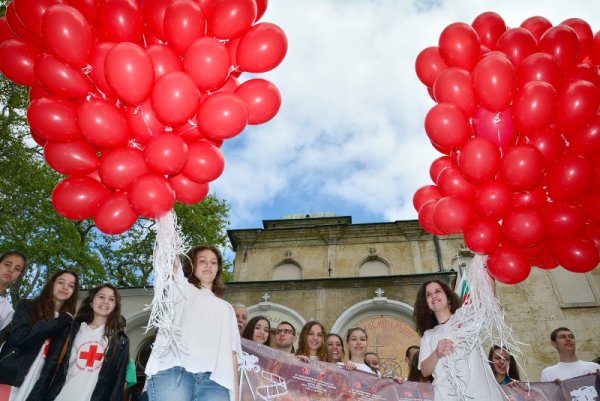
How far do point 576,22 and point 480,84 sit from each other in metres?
1.46

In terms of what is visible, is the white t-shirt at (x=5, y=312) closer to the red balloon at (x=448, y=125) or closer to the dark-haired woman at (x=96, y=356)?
the dark-haired woman at (x=96, y=356)

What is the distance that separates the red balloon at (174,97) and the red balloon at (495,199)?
2.33m

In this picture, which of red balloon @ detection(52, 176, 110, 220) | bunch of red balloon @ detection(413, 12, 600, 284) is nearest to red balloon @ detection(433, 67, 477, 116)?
bunch of red balloon @ detection(413, 12, 600, 284)

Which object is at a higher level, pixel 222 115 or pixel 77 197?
pixel 222 115

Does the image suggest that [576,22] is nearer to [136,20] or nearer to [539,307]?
[136,20]

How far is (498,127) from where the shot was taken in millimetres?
3119

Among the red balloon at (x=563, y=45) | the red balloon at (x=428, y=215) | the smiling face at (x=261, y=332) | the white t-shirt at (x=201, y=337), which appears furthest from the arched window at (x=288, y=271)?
the red balloon at (x=563, y=45)

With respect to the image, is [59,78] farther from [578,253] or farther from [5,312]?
[578,253]

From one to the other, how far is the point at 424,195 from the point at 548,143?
1.14 meters

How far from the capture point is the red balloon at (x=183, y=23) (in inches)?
106

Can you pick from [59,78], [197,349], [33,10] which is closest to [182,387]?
[197,349]

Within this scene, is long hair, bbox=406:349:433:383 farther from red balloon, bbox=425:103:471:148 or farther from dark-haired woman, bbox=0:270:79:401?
dark-haired woman, bbox=0:270:79:401

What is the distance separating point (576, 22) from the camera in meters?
3.56

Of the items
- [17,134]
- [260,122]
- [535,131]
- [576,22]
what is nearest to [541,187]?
[535,131]
